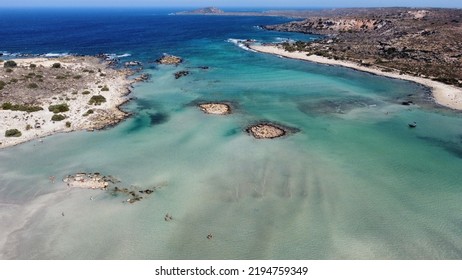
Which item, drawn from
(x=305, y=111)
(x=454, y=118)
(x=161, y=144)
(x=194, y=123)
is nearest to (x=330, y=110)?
Answer: (x=305, y=111)

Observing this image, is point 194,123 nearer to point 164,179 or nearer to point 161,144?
point 161,144

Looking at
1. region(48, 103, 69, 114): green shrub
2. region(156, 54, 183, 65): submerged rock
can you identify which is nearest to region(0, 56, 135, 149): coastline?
region(48, 103, 69, 114): green shrub

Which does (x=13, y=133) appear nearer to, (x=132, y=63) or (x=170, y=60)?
(x=132, y=63)

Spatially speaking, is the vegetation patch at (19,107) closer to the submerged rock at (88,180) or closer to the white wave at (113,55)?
the submerged rock at (88,180)

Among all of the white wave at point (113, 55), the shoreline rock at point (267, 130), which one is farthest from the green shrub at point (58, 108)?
the white wave at point (113, 55)

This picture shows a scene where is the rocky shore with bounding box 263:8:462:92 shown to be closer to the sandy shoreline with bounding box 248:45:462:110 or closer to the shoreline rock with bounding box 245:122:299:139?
the sandy shoreline with bounding box 248:45:462:110
